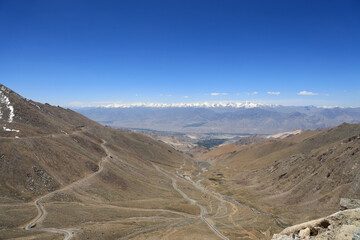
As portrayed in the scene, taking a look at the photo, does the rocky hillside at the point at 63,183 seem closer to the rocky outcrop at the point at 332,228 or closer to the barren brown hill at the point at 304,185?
the barren brown hill at the point at 304,185

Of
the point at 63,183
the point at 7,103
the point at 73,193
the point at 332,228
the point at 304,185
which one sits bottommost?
the point at 304,185

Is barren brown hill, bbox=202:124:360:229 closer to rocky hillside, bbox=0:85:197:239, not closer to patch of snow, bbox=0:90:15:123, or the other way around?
rocky hillside, bbox=0:85:197:239

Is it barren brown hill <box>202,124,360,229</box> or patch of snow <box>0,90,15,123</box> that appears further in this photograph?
patch of snow <box>0,90,15,123</box>

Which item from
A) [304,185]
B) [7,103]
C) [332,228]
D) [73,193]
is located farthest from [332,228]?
[7,103]

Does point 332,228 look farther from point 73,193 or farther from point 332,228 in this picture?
point 73,193

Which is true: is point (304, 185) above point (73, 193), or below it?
below

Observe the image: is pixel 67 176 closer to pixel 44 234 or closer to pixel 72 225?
pixel 72 225

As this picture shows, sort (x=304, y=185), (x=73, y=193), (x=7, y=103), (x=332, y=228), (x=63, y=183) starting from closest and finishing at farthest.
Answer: (x=332, y=228)
(x=73, y=193)
(x=63, y=183)
(x=304, y=185)
(x=7, y=103)

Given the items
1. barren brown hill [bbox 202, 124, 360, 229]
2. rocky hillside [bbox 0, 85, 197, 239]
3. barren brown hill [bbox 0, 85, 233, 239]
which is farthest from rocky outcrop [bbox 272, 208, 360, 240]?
barren brown hill [bbox 202, 124, 360, 229]

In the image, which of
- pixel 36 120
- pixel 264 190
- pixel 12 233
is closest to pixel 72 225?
pixel 12 233
